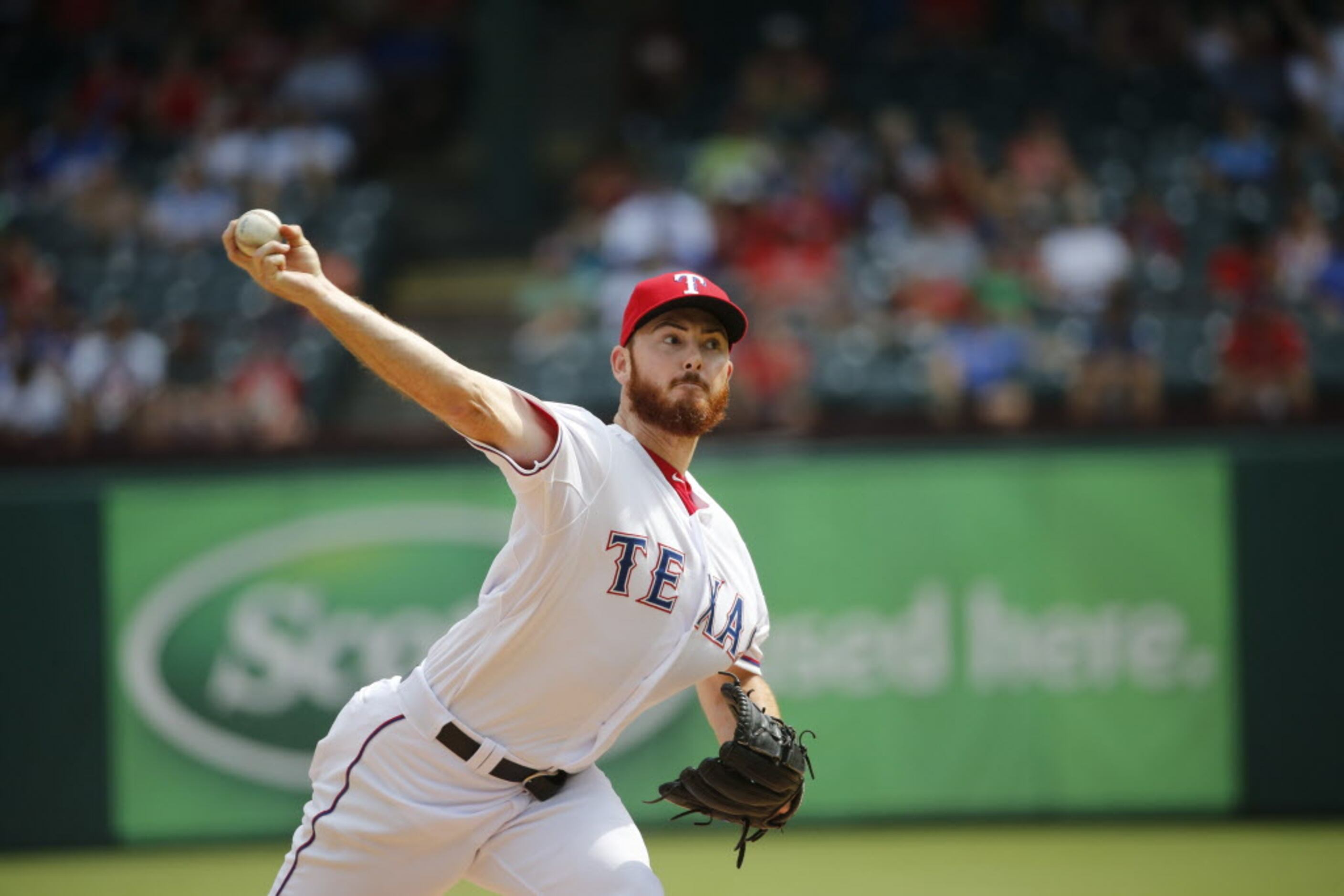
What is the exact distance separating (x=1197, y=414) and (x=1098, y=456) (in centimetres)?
102

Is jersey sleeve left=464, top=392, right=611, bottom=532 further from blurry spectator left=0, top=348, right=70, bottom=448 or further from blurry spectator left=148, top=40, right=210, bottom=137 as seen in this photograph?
blurry spectator left=148, top=40, right=210, bottom=137

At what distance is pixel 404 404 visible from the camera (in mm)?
12000

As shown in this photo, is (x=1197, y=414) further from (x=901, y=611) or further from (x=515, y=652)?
(x=515, y=652)

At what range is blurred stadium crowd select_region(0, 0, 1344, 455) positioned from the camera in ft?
33.1

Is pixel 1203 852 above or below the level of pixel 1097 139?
below

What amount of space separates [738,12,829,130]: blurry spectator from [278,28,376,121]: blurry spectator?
3.65 metres

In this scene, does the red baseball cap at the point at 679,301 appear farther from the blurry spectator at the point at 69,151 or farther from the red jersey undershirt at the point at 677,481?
the blurry spectator at the point at 69,151

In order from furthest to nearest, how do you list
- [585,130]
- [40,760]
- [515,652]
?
[585,130] < [40,760] < [515,652]

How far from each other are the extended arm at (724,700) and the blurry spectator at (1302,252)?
7.95 m

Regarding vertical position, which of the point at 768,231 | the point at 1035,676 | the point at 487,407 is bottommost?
the point at 1035,676

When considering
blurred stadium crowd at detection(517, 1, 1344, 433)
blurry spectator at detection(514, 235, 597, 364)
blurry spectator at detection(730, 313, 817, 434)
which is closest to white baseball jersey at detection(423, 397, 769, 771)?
blurred stadium crowd at detection(517, 1, 1344, 433)

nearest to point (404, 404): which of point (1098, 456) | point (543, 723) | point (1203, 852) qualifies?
point (1098, 456)

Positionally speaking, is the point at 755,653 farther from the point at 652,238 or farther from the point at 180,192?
the point at 180,192

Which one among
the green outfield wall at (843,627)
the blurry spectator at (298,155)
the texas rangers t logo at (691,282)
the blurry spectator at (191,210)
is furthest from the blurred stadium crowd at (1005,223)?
the texas rangers t logo at (691,282)
